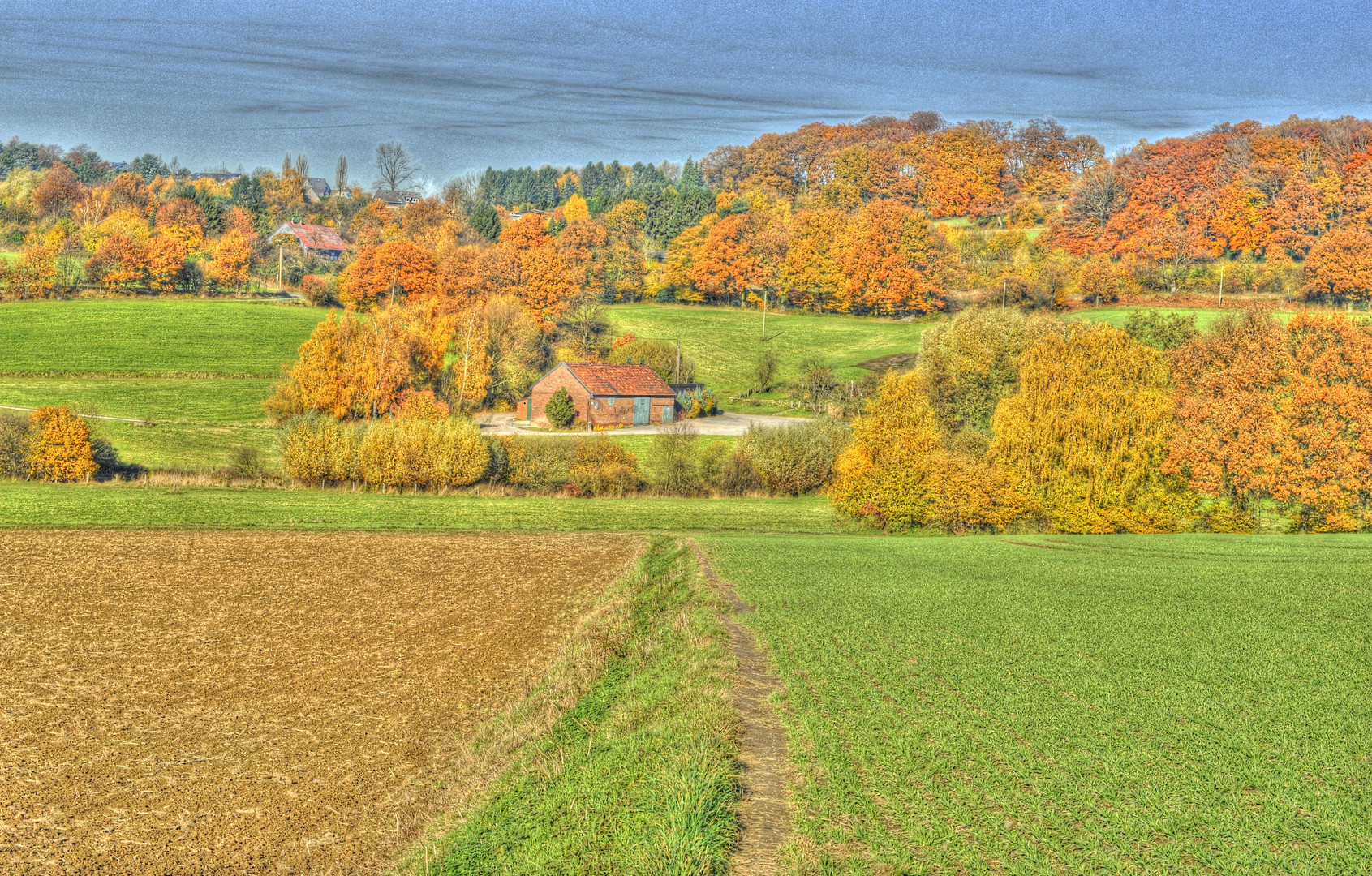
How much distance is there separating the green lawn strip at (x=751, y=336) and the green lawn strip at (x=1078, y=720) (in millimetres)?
65254

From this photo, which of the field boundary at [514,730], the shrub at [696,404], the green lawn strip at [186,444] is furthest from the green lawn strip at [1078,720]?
the shrub at [696,404]

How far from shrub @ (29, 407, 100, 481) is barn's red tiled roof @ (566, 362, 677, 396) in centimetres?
3244

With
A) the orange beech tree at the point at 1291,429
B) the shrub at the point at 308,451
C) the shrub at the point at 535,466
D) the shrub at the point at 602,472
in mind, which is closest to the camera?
the orange beech tree at the point at 1291,429

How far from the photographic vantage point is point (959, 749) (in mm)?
10422

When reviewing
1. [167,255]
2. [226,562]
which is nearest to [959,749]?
[226,562]

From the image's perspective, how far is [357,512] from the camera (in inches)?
1535

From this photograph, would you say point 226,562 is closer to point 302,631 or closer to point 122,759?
point 302,631

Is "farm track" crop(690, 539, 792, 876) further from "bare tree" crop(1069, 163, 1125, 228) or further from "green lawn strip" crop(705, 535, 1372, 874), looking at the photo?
"bare tree" crop(1069, 163, 1125, 228)

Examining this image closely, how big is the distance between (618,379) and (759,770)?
206 feet

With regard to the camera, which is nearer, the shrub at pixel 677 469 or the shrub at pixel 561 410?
the shrub at pixel 677 469

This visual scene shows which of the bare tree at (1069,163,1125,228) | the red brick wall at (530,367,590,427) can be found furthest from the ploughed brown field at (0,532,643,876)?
the bare tree at (1069,163,1125,228)

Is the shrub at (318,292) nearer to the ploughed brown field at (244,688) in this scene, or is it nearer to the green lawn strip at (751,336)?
the green lawn strip at (751,336)

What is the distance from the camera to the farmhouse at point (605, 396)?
6919cm

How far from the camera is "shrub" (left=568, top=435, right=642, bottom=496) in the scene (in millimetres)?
48719
